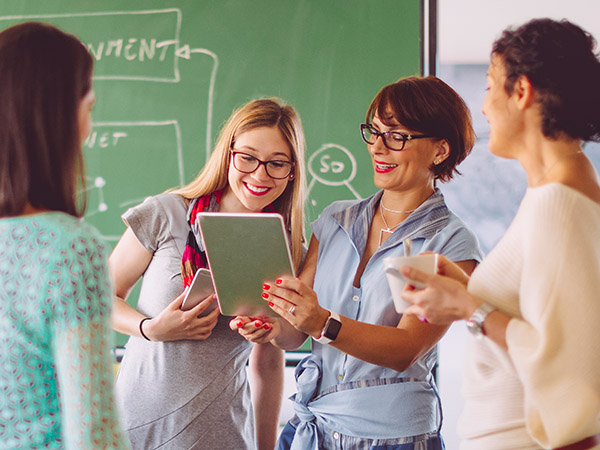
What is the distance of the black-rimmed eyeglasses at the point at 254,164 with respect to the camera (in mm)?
1684

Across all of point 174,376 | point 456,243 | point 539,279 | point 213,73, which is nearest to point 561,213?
point 539,279

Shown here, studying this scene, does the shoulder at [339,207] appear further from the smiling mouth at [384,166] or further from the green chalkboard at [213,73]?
the green chalkboard at [213,73]

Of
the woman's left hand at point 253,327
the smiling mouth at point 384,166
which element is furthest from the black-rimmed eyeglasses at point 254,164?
the woman's left hand at point 253,327

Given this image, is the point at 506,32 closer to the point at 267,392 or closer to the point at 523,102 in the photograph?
the point at 523,102

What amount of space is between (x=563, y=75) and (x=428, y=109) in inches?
20.3

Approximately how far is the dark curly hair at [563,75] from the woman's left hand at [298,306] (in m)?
0.60

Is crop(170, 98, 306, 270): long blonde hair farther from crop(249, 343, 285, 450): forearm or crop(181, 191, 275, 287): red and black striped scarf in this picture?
crop(249, 343, 285, 450): forearm

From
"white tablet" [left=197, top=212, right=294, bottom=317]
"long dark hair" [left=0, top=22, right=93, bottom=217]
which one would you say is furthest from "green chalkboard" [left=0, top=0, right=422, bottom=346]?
"long dark hair" [left=0, top=22, right=93, bottom=217]

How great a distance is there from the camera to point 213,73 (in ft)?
8.59

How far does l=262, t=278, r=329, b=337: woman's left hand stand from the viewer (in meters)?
1.38

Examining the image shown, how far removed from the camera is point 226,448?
1.66 m

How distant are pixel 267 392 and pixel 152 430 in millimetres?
376

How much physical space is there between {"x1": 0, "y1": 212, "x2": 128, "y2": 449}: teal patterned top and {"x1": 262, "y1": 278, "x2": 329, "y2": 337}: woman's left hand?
0.54 metres

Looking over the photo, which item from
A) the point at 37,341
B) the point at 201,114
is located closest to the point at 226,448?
the point at 37,341
